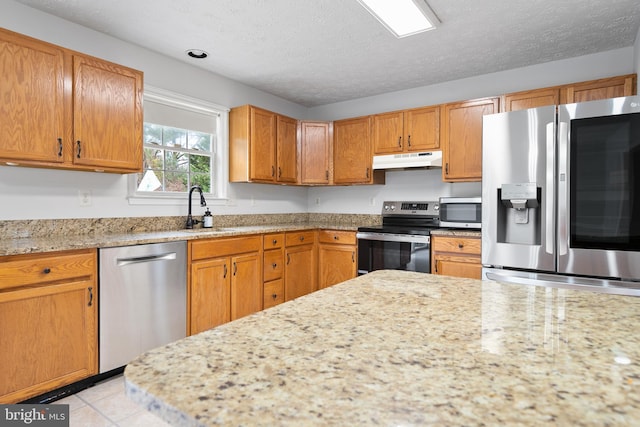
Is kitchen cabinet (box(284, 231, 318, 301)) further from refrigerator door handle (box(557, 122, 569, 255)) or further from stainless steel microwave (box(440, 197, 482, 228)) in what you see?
refrigerator door handle (box(557, 122, 569, 255))

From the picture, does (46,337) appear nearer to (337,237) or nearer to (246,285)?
(246,285)

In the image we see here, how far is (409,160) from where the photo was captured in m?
3.76

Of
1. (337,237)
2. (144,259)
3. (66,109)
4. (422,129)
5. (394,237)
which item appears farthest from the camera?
(337,237)

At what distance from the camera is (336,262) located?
3994 millimetres

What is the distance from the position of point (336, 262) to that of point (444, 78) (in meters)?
2.30

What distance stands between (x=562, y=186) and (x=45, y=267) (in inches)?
128

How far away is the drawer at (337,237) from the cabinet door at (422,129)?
1.11 meters

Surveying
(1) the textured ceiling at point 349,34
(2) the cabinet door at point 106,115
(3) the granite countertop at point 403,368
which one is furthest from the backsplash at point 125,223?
(3) the granite countertop at point 403,368

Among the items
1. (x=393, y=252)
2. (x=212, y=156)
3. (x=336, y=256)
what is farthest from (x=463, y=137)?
(x=212, y=156)

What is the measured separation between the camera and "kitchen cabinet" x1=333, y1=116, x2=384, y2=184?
4.11 metres

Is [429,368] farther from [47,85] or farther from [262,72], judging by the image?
[262,72]

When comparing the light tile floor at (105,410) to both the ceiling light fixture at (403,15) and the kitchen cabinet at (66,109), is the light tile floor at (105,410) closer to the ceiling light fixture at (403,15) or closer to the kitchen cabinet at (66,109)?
the kitchen cabinet at (66,109)

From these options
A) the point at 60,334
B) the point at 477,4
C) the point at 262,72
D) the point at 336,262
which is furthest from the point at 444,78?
the point at 60,334

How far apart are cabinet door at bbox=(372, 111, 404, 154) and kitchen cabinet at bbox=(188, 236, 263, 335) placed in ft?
5.60
